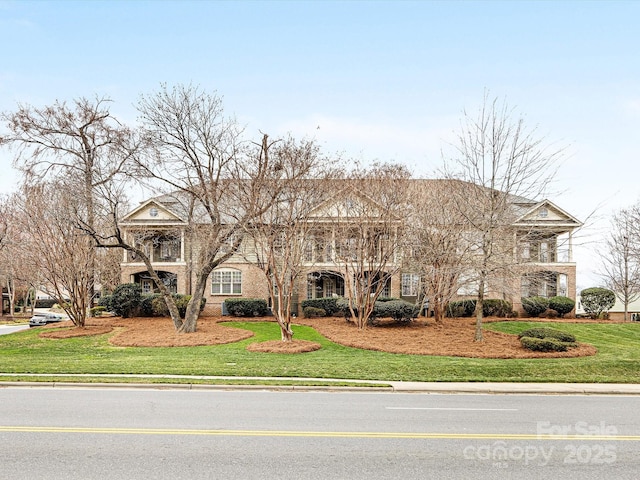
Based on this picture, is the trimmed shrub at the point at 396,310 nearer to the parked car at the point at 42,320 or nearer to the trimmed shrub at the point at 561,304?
the trimmed shrub at the point at 561,304

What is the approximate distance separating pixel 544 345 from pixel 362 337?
7.56 m

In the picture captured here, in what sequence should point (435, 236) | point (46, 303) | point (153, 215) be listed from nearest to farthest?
point (435, 236) → point (153, 215) → point (46, 303)

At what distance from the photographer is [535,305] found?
3225 cm

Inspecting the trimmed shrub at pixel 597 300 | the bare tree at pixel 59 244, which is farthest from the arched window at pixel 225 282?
the trimmed shrub at pixel 597 300

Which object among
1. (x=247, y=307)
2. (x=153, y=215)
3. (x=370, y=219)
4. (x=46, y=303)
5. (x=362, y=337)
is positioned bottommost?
(x=46, y=303)

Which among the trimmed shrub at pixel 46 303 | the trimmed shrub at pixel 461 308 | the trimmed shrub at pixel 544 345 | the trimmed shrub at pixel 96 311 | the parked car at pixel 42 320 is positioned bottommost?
the trimmed shrub at pixel 46 303

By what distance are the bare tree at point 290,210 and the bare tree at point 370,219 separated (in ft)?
9.98

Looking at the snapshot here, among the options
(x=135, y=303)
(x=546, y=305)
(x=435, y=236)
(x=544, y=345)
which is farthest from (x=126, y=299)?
(x=546, y=305)

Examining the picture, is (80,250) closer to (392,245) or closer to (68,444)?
(392,245)

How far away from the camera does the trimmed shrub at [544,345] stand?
61.1ft

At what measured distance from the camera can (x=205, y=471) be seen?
6348mm

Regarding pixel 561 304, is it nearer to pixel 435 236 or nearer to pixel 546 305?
pixel 546 305

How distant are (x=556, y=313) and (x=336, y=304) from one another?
1498 cm

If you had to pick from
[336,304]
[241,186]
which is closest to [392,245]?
[336,304]
